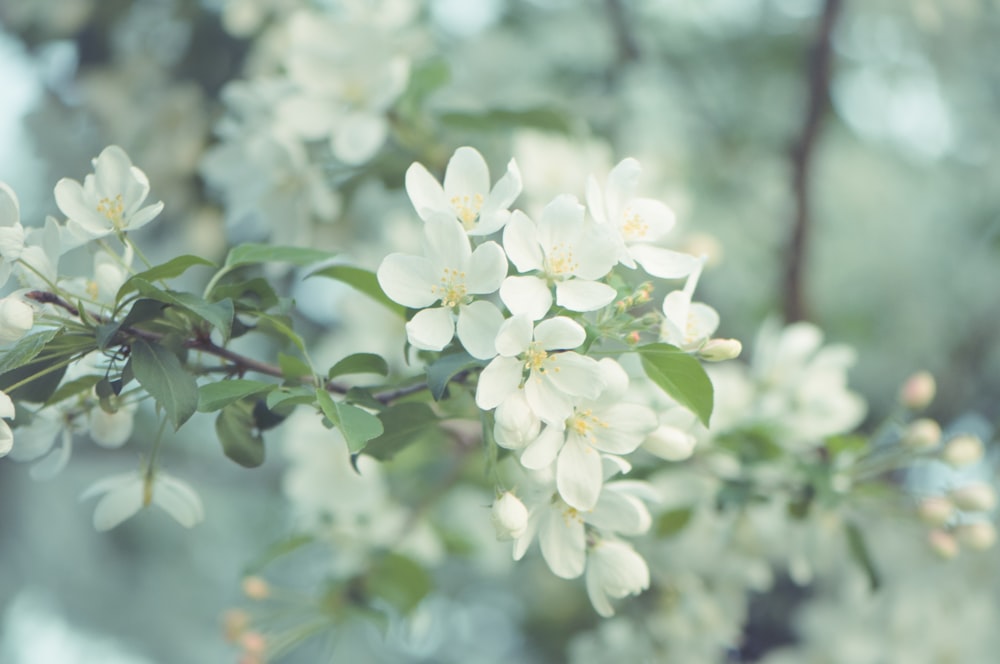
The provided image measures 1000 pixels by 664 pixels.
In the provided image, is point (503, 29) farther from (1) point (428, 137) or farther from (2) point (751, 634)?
(2) point (751, 634)

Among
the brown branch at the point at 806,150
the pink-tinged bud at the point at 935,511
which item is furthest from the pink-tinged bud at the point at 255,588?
the brown branch at the point at 806,150

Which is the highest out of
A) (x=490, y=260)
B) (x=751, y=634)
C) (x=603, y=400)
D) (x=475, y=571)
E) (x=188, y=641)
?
(x=490, y=260)

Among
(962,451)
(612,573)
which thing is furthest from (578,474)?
(962,451)

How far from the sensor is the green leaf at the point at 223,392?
0.78 metres

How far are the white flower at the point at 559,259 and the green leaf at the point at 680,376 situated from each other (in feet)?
0.25

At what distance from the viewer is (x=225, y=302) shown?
82 centimetres

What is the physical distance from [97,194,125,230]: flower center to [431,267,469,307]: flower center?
29cm

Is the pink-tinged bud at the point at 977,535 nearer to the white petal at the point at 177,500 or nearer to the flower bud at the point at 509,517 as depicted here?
the flower bud at the point at 509,517

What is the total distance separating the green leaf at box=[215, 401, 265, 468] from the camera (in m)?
0.88

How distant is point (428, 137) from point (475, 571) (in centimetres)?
153

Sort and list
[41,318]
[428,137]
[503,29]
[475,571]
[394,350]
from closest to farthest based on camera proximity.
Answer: [41,318]
[428,137]
[394,350]
[503,29]
[475,571]

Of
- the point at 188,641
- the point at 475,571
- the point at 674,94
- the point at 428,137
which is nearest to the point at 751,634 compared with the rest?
the point at 475,571

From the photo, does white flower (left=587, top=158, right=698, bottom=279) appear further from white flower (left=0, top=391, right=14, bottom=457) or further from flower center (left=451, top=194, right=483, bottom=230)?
white flower (left=0, top=391, right=14, bottom=457)

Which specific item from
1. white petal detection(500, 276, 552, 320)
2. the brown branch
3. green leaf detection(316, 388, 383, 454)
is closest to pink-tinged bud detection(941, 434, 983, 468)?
the brown branch
